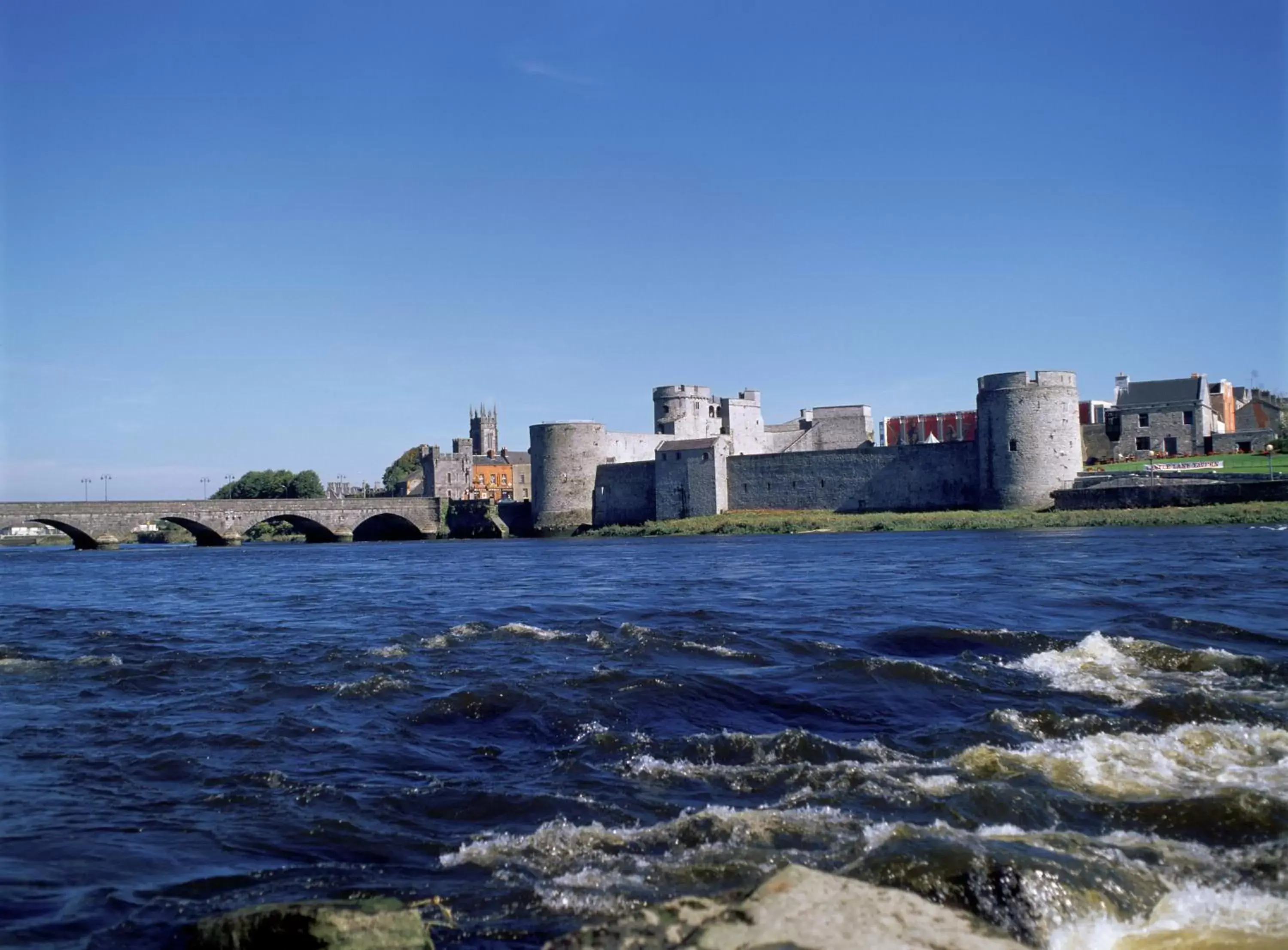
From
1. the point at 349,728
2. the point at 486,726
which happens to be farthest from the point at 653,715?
the point at 349,728

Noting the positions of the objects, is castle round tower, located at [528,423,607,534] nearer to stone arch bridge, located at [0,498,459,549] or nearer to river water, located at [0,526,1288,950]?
stone arch bridge, located at [0,498,459,549]

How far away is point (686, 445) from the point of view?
55156 millimetres

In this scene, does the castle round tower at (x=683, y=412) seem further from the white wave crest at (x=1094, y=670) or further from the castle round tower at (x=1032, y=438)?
the white wave crest at (x=1094, y=670)

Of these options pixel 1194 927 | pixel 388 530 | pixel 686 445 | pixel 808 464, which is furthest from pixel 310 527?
pixel 1194 927

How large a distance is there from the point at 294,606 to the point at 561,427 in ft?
125

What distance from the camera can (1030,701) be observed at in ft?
30.1

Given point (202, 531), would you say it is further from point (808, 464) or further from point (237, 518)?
point (808, 464)

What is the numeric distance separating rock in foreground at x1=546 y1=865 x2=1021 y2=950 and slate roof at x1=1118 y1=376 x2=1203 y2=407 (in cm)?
5124

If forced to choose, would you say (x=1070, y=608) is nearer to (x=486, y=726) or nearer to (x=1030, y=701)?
(x=1030, y=701)

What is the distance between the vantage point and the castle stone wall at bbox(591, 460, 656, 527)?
2229 inches

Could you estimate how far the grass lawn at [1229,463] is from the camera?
136ft

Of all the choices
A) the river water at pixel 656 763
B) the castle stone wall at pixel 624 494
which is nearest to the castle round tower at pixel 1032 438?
the castle stone wall at pixel 624 494

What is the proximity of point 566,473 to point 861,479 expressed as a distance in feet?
50.5

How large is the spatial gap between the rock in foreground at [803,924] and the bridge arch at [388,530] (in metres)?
58.7
